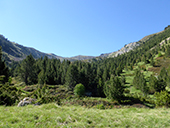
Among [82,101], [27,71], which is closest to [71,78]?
[82,101]

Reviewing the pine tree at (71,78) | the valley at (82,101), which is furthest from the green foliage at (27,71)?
the pine tree at (71,78)

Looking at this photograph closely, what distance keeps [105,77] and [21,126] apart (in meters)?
73.4

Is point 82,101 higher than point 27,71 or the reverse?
the reverse

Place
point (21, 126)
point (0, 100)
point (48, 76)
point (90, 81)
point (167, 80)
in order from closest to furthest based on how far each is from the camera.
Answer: point (21, 126), point (0, 100), point (167, 80), point (48, 76), point (90, 81)

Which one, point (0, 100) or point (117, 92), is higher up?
point (0, 100)

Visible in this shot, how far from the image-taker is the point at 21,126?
565 centimetres

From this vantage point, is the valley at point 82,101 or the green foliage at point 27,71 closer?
the valley at point 82,101

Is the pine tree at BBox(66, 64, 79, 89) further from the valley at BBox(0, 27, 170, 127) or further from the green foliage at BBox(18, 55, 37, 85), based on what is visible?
the green foliage at BBox(18, 55, 37, 85)

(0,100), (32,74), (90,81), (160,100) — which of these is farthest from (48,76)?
(160,100)

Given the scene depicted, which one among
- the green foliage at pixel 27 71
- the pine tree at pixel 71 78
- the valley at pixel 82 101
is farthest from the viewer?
the green foliage at pixel 27 71

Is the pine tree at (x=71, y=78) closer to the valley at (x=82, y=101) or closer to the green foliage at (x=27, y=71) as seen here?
the valley at (x=82, y=101)

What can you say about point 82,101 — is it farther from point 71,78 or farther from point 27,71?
point 27,71

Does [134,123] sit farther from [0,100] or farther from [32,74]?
[32,74]

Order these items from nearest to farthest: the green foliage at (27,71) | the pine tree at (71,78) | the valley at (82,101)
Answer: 1. the valley at (82,101)
2. the pine tree at (71,78)
3. the green foliage at (27,71)
